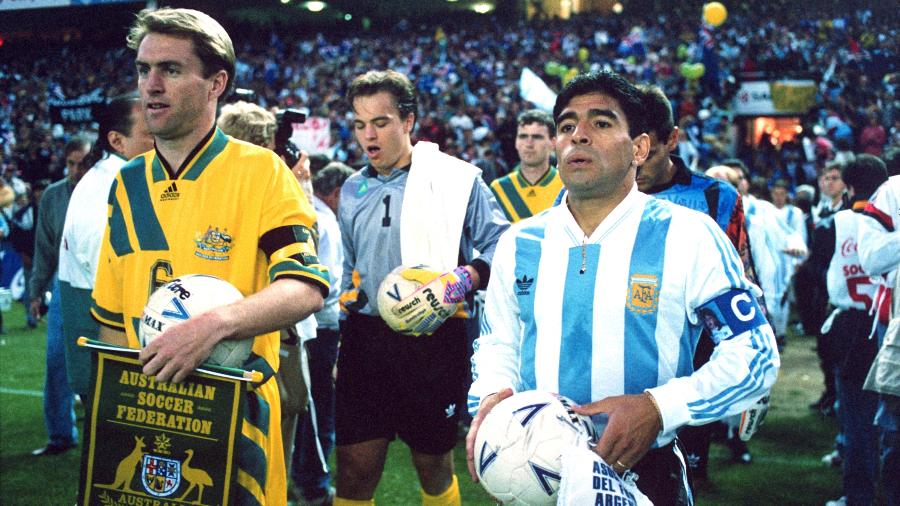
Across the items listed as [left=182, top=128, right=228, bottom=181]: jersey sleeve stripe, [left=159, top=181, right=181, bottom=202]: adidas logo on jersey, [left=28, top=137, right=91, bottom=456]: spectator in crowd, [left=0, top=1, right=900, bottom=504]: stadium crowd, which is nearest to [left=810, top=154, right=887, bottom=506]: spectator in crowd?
[left=0, top=1, right=900, bottom=504]: stadium crowd

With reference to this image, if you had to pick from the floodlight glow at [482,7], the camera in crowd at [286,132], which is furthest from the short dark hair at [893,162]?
the floodlight glow at [482,7]

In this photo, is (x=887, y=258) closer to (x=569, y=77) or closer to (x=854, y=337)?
(x=854, y=337)

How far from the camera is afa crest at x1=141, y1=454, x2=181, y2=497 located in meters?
2.23

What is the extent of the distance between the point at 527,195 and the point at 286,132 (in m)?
2.36

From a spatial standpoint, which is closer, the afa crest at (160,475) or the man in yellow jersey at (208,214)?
the afa crest at (160,475)


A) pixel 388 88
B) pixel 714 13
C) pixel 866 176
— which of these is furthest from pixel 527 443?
pixel 714 13

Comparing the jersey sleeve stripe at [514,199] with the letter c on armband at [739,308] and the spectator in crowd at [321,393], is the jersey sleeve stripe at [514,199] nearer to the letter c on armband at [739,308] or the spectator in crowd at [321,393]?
the spectator in crowd at [321,393]

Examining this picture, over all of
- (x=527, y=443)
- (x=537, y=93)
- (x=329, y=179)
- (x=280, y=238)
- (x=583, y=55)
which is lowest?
(x=527, y=443)

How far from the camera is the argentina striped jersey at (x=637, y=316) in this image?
7.24 feet

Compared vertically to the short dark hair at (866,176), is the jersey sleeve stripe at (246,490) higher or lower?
lower

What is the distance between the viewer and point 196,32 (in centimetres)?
251

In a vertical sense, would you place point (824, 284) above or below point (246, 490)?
above

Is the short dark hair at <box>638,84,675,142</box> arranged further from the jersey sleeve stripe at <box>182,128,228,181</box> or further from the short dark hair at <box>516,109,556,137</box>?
the short dark hair at <box>516,109,556,137</box>

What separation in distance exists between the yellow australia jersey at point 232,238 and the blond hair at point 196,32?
0.71 ft
